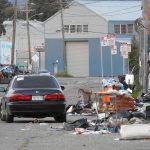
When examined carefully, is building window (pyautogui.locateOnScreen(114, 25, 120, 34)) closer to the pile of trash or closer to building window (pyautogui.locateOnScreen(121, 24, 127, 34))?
building window (pyautogui.locateOnScreen(121, 24, 127, 34))

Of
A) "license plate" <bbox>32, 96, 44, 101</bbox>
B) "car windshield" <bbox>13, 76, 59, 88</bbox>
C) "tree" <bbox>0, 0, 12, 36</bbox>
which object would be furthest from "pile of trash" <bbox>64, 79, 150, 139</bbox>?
"tree" <bbox>0, 0, 12, 36</bbox>

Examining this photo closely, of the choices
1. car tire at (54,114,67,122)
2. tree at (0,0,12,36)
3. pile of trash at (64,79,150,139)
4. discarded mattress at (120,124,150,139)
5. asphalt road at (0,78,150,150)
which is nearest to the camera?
asphalt road at (0,78,150,150)

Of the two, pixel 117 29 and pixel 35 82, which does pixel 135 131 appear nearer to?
pixel 35 82

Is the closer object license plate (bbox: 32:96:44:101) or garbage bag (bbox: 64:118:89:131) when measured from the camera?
garbage bag (bbox: 64:118:89:131)

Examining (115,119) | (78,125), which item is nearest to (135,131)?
(115,119)

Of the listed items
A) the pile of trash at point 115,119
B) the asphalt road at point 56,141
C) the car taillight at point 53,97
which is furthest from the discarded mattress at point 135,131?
the car taillight at point 53,97

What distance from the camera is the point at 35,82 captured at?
22312mm

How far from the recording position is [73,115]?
26.0m

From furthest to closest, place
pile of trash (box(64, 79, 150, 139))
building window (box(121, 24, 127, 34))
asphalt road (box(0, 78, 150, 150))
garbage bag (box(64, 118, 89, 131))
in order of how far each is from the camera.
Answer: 1. building window (box(121, 24, 127, 34))
2. garbage bag (box(64, 118, 89, 131))
3. pile of trash (box(64, 79, 150, 139))
4. asphalt road (box(0, 78, 150, 150))

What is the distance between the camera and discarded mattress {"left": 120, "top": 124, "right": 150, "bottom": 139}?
50.5ft

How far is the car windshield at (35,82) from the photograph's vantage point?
2217 centimetres

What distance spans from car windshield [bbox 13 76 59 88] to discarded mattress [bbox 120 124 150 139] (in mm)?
7007

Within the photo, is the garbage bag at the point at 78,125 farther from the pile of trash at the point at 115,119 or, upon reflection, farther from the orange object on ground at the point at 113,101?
the orange object on ground at the point at 113,101

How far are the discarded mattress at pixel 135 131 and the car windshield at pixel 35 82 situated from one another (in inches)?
276
